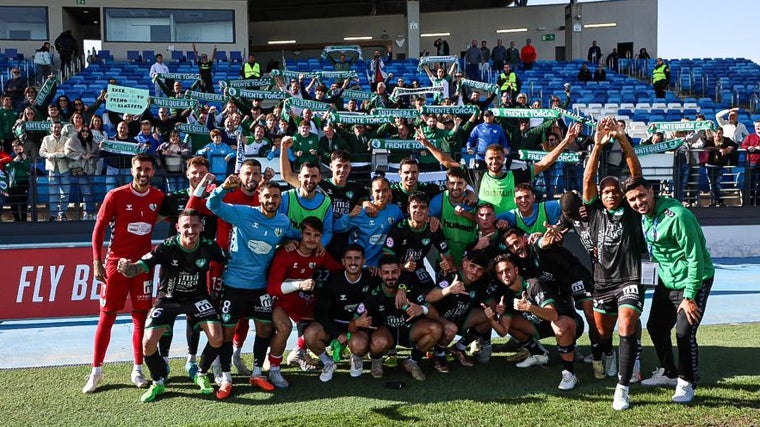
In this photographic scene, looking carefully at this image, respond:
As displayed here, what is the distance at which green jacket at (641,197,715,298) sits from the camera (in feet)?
16.8

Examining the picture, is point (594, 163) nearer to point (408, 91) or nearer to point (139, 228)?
point (139, 228)

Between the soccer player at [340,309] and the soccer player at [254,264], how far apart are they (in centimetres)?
42

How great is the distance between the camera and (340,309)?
611 centimetres

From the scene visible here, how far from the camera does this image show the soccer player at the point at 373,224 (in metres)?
6.30

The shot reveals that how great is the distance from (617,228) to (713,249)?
826cm

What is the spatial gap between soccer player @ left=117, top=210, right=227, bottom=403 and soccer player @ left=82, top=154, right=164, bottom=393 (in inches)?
12.7

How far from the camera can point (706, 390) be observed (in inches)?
217

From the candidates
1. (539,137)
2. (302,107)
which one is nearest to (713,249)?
(539,137)

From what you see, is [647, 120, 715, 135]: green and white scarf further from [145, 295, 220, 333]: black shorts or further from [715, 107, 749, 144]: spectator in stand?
[145, 295, 220, 333]: black shorts

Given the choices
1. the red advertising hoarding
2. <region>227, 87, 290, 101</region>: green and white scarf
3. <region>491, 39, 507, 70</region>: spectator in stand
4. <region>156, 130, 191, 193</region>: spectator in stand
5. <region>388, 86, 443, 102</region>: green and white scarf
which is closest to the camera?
the red advertising hoarding

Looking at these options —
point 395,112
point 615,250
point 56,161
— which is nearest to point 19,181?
point 56,161

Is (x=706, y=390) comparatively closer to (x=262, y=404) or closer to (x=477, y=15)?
(x=262, y=404)

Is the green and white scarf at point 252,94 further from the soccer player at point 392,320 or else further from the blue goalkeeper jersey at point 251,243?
the soccer player at point 392,320

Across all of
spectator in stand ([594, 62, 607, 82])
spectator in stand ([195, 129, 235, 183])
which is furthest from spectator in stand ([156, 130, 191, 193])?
spectator in stand ([594, 62, 607, 82])
